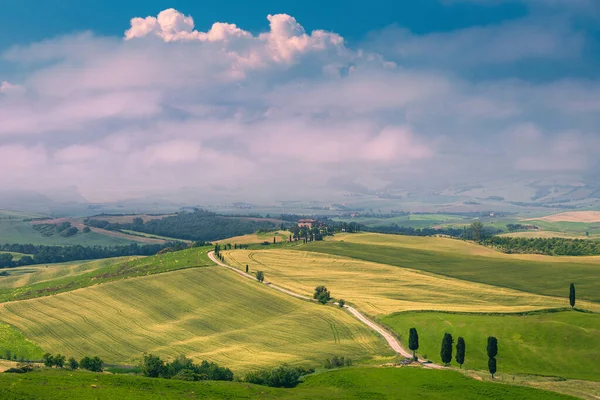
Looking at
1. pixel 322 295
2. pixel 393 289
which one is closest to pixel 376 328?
pixel 322 295

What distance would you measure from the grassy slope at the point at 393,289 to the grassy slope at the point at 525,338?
10.1 metres

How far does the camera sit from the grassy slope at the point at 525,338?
99.9 meters

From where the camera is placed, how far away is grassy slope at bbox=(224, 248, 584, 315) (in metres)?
139

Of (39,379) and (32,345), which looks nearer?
(39,379)

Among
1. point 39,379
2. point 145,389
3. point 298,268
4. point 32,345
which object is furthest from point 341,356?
point 298,268

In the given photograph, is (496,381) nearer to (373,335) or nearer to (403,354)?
(403,354)

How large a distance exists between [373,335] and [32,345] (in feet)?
240

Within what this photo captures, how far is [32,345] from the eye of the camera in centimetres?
11038

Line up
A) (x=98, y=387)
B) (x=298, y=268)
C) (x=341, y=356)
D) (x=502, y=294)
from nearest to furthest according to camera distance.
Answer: (x=98, y=387)
(x=341, y=356)
(x=502, y=294)
(x=298, y=268)

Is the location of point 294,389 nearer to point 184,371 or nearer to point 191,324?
point 184,371

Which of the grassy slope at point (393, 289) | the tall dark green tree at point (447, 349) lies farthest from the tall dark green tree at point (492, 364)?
the grassy slope at point (393, 289)

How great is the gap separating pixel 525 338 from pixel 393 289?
182 feet

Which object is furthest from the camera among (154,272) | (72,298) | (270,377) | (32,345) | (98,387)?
(154,272)

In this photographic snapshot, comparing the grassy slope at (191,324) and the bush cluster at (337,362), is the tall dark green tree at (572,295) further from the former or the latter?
the bush cluster at (337,362)
